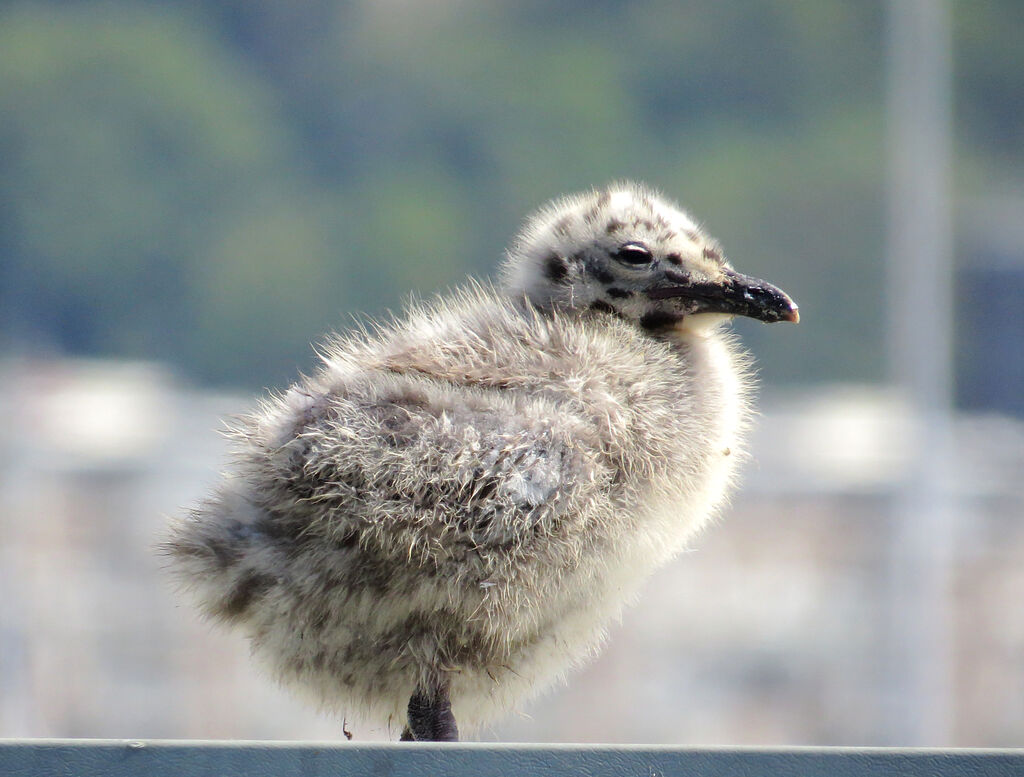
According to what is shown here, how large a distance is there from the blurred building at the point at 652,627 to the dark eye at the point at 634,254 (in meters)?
6.80

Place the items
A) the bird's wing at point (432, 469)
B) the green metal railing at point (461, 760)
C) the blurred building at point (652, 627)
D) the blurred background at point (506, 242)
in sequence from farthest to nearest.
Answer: the blurred background at point (506, 242)
the blurred building at point (652, 627)
the bird's wing at point (432, 469)
the green metal railing at point (461, 760)

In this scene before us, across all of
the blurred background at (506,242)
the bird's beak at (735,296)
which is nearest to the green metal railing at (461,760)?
the bird's beak at (735,296)

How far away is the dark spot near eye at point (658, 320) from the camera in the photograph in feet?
7.79

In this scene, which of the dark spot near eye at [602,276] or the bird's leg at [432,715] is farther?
the dark spot near eye at [602,276]

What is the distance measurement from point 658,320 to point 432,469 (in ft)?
1.96

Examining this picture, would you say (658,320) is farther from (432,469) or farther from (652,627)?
(652,627)

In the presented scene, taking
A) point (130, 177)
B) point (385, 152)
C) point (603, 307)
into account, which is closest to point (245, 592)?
point (603, 307)

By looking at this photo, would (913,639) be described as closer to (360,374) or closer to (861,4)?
(360,374)

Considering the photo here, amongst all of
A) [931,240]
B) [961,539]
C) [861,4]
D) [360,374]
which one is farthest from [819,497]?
[861,4]

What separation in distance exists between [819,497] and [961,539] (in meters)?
1.12

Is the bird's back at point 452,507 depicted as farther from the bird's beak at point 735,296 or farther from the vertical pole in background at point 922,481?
the vertical pole in background at point 922,481

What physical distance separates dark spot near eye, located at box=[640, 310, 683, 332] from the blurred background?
689 centimetres

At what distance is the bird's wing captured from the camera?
6.42ft

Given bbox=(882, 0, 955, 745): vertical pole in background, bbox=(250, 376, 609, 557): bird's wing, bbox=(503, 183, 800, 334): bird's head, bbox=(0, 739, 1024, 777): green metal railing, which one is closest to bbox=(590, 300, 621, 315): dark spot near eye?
bbox=(503, 183, 800, 334): bird's head
